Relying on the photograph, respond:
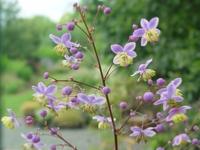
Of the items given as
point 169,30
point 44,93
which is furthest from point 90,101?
point 169,30

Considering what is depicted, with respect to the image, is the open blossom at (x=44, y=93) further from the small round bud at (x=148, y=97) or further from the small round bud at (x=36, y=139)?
the small round bud at (x=148, y=97)

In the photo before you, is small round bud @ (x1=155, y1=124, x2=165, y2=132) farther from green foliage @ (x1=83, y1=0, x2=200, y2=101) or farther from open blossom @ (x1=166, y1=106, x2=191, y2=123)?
green foliage @ (x1=83, y1=0, x2=200, y2=101)

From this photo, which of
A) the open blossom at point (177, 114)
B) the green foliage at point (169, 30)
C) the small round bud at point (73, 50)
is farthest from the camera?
the green foliage at point (169, 30)

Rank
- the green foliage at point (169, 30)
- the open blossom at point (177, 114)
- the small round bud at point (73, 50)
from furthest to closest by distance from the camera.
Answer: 1. the green foliage at point (169, 30)
2. the small round bud at point (73, 50)
3. the open blossom at point (177, 114)

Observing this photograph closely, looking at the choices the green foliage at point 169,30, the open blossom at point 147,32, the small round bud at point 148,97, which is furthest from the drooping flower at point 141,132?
the green foliage at point 169,30

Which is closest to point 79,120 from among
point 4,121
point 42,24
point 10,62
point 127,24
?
point 127,24

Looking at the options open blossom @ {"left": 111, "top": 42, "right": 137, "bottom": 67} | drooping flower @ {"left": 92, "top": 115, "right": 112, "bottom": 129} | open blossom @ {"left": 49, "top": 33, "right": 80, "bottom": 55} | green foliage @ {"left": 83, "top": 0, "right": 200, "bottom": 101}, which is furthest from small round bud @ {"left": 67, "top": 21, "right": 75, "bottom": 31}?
green foliage @ {"left": 83, "top": 0, "right": 200, "bottom": 101}
